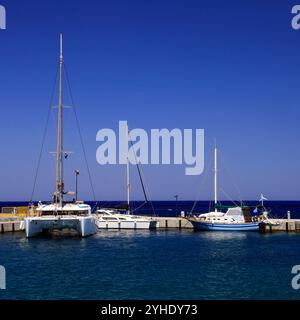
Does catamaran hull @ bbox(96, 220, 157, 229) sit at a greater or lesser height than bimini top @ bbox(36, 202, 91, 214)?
lesser

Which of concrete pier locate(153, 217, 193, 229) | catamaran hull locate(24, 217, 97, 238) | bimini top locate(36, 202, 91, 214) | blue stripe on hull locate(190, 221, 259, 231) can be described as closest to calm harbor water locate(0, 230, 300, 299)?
catamaran hull locate(24, 217, 97, 238)

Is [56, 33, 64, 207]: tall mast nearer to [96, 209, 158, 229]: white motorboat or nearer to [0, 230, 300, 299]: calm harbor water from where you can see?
[0, 230, 300, 299]: calm harbor water

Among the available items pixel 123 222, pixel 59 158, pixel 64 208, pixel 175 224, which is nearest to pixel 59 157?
pixel 59 158

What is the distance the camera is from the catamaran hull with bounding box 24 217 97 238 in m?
51.1

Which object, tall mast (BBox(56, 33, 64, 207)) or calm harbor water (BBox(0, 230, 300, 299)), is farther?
tall mast (BBox(56, 33, 64, 207))

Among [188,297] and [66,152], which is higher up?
[66,152]

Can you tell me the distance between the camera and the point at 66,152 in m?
57.2

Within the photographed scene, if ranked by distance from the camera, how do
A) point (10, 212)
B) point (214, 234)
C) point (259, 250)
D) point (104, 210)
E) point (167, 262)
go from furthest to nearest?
point (10, 212)
point (104, 210)
point (214, 234)
point (259, 250)
point (167, 262)

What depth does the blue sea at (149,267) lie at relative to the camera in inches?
1032

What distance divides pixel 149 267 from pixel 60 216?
19.7 metres

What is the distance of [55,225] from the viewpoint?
51.5m

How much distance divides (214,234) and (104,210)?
1982 cm
